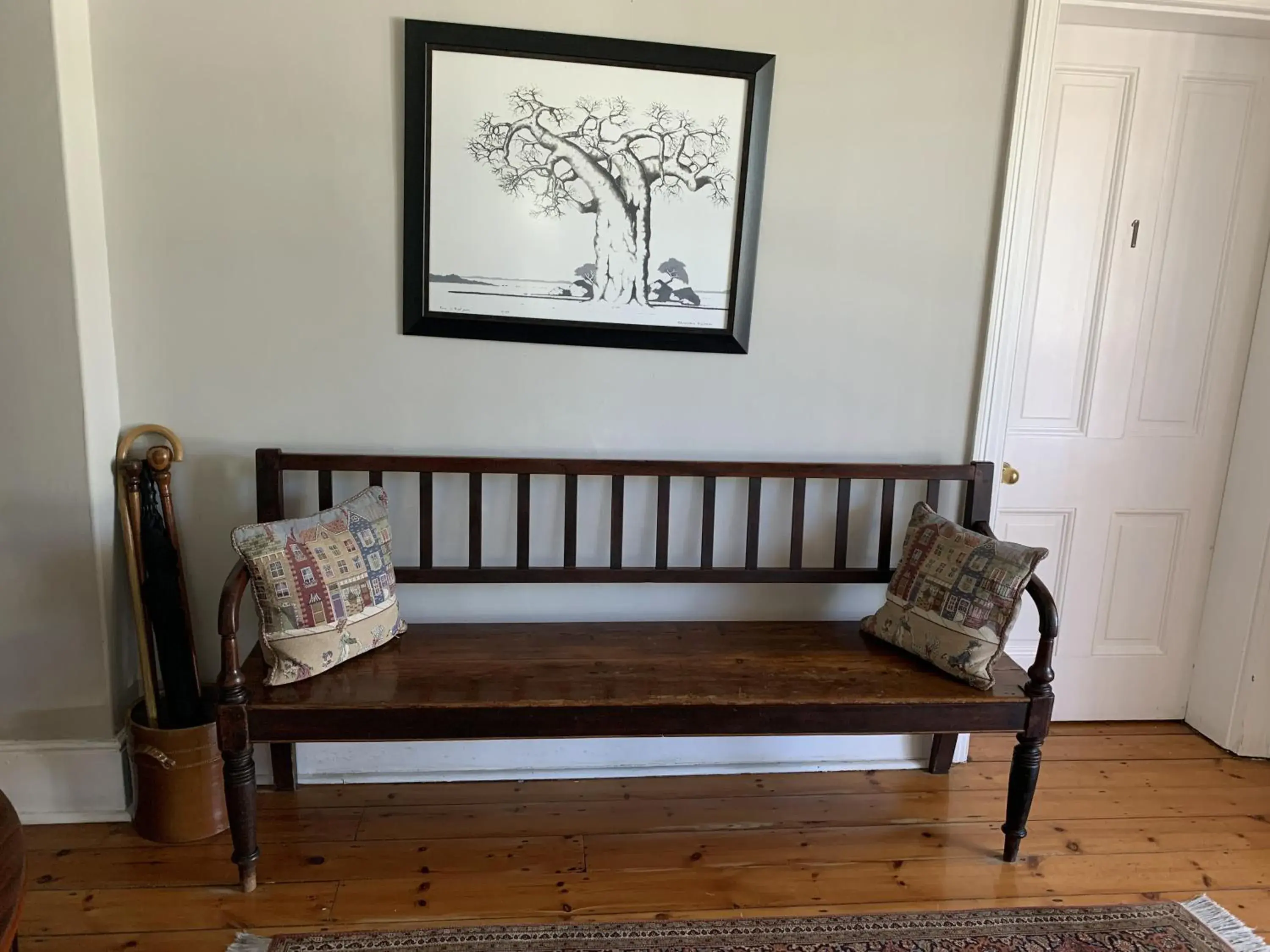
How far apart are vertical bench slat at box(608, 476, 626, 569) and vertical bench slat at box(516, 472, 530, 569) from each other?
215 millimetres

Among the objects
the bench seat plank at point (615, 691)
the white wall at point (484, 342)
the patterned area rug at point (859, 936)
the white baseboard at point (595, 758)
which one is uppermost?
the white wall at point (484, 342)

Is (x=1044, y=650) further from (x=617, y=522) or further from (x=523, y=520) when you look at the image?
(x=523, y=520)

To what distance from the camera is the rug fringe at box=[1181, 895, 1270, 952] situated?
5.85ft

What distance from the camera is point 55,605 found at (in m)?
1.97

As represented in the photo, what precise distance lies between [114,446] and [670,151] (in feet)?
4.99

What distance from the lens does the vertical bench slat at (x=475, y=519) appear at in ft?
6.86

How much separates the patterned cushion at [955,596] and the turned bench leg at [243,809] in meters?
Answer: 1.50

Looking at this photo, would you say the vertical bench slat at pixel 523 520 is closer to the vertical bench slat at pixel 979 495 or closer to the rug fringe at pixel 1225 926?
the vertical bench slat at pixel 979 495

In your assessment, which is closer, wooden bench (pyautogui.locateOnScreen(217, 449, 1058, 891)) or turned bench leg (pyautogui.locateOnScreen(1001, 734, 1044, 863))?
wooden bench (pyautogui.locateOnScreen(217, 449, 1058, 891))

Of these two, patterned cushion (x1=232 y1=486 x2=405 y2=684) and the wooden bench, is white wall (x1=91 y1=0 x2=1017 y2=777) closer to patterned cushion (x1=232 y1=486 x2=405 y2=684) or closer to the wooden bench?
the wooden bench

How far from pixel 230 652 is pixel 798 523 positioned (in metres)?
1.37

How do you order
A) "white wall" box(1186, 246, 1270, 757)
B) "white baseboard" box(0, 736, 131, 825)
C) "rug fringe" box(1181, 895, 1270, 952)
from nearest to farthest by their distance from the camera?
"rug fringe" box(1181, 895, 1270, 952)
"white baseboard" box(0, 736, 131, 825)
"white wall" box(1186, 246, 1270, 757)

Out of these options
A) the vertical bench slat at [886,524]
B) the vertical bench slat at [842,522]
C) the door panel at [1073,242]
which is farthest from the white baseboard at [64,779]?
the door panel at [1073,242]

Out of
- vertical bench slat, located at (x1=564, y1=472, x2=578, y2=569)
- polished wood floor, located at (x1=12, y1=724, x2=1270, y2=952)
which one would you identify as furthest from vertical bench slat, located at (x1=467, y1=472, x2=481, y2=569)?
polished wood floor, located at (x1=12, y1=724, x2=1270, y2=952)
